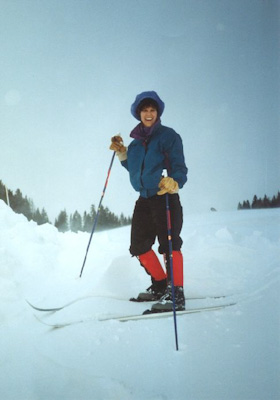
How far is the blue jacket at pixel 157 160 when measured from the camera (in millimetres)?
2600

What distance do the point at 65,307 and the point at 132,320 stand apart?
0.71 meters

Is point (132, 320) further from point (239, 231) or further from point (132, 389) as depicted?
point (239, 231)

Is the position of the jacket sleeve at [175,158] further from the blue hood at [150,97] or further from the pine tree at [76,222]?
the pine tree at [76,222]

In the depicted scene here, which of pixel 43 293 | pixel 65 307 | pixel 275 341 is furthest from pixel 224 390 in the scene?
pixel 43 293

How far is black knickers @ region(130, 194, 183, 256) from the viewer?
8.69 feet

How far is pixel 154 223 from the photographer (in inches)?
114

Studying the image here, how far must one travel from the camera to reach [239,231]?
191 inches

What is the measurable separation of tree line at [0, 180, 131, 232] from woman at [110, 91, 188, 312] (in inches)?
88.8

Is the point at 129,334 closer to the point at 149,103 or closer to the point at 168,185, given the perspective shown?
the point at 168,185

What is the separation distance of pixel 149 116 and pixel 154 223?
110 cm

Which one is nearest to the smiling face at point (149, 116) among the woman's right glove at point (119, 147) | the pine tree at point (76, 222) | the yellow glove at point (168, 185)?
the woman's right glove at point (119, 147)

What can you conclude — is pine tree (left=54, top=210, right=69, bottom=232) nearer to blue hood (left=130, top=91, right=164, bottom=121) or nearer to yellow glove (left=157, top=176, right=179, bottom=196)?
blue hood (left=130, top=91, right=164, bottom=121)

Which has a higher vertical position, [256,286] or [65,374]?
[256,286]

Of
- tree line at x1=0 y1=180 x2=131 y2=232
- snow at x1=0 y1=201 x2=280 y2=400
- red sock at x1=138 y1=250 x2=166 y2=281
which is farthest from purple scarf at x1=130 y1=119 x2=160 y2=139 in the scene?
tree line at x1=0 y1=180 x2=131 y2=232
